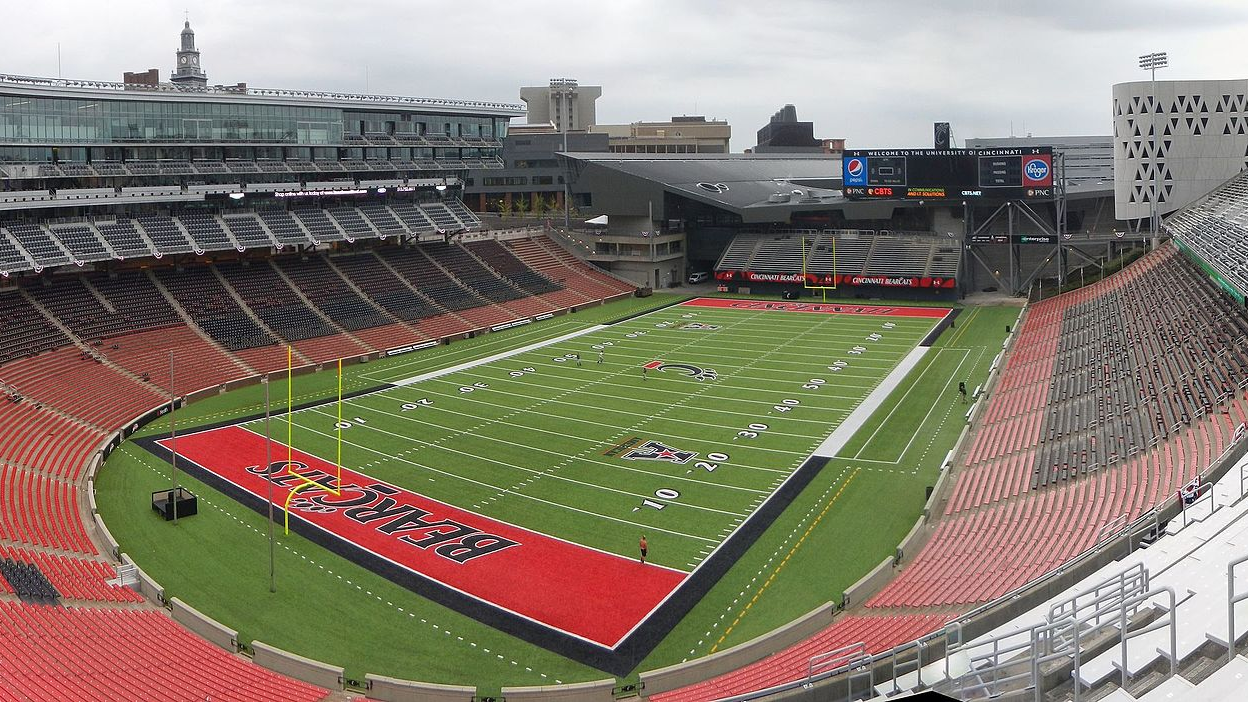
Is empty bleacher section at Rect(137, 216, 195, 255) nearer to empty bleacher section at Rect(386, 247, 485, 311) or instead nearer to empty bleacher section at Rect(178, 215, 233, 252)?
empty bleacher section at Rect(178, 215, 233, 252)

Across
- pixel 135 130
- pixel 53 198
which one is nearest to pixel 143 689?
pixel 53 198

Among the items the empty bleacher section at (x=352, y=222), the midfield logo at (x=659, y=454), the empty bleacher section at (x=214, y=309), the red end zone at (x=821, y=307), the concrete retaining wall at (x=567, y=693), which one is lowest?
the concrete retaining wall at (x=567, y=693)

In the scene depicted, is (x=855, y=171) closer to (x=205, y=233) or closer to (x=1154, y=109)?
(x=1154, y=109)

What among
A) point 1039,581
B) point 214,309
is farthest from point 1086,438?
point 214,309

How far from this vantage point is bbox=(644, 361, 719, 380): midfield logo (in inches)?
1715

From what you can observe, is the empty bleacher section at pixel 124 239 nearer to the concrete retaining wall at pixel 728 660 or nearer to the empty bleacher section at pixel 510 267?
the empty bleacher section at pixel 510 267

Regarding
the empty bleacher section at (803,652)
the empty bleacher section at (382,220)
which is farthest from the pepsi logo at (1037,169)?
the empty bleacher section at (803,652)

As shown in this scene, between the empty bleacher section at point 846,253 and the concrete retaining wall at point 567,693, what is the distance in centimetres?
5021

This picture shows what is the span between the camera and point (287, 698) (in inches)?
687

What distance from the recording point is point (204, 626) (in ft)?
66.5

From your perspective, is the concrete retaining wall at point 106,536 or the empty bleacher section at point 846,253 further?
the empty bleacher section at point 846,253

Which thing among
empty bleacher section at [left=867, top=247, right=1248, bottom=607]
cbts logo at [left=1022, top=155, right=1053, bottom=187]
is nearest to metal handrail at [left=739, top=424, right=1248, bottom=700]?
empty bleacher section at [left=867, top=247, right=1248, bottom=607]

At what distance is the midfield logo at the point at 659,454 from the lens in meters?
31.8

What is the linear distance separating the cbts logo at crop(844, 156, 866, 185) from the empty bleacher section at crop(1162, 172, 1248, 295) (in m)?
19.0
